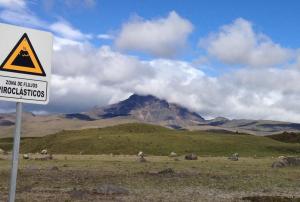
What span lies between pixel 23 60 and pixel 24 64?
86 mm

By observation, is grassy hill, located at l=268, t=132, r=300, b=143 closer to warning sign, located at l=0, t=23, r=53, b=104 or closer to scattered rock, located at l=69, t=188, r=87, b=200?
scattered rock, located at l=69, t=188, r=87, b=200

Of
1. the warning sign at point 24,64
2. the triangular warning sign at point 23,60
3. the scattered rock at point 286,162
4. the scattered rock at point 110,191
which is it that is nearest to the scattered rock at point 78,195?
the scattered rock at point 110,191

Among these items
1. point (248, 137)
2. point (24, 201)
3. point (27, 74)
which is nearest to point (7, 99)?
point (27, 74)

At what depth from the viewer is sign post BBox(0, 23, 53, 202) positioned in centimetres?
987

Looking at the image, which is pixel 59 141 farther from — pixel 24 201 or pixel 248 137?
pixel 24 201

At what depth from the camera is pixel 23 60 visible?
33.2 ft

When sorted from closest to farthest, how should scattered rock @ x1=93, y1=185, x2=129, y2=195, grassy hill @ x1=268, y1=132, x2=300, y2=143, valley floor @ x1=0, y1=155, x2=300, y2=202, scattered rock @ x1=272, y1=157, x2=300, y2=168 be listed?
valley floor @ x1=0, y1=155, x2=300, y2=202 < scattered rock @ x1=93, y1=185, x2=129, y2=195 < scattered rock @ x1=272, y1=157, x2=300, y2=168 < grassy hill @ x1=268, y1=132, x2=300, y2=143

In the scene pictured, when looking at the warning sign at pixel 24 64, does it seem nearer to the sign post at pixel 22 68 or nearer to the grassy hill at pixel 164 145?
Answer: the sign post at pixel 22 68

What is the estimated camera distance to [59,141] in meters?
132

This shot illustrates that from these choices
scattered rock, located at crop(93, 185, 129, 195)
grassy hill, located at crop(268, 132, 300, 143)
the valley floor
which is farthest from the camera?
grassy hill, located at crop(268, 132, 300, 143)

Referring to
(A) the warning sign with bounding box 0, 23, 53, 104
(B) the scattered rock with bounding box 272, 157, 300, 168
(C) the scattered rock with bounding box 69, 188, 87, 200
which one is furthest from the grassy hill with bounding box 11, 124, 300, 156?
(A) the warning sign with bounding box 0, 23, 53, 104

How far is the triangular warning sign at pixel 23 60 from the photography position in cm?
997

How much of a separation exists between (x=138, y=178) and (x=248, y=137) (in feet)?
333

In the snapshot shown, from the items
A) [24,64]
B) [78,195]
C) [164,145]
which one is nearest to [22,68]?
[24,64]
